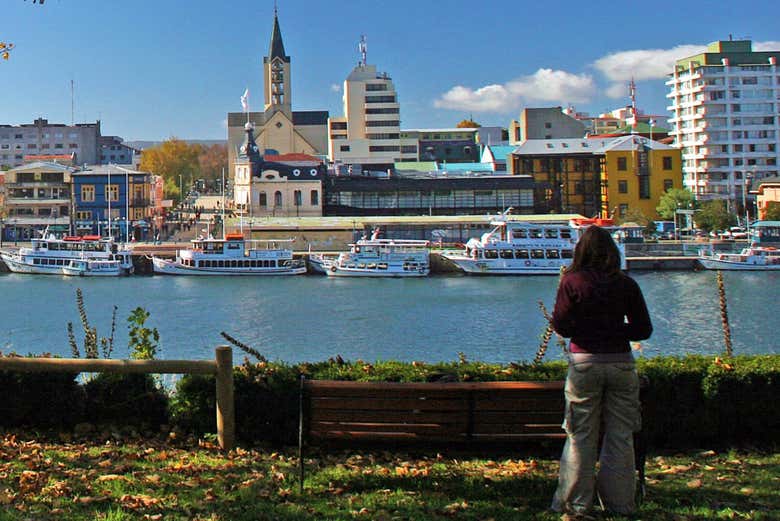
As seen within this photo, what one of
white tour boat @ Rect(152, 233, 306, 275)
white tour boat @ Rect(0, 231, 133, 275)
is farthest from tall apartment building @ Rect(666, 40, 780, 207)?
white tour boat @ Rect(0, 231, 133, 275)

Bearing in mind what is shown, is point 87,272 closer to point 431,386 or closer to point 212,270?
point 212,270

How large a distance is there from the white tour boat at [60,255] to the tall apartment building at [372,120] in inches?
1290

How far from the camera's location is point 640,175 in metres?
60.9

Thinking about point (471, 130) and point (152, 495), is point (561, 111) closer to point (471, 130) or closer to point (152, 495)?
point (471, 130)

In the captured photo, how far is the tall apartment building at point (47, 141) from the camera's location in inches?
3450

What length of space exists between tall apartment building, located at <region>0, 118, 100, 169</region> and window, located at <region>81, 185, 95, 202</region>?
2723 centimetres

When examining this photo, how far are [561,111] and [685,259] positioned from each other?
33.7 meters

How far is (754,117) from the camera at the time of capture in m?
63.2

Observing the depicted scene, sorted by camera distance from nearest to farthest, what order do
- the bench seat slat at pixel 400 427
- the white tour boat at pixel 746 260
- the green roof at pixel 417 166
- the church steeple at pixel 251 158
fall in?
the bench seat slat at pixel 400 427
the white tour boat at pixel 746 260
the church steeple at pixel 251 158
the green roof at pixel 417 166

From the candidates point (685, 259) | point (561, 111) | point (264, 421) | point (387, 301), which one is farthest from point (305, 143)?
point (264, 421)

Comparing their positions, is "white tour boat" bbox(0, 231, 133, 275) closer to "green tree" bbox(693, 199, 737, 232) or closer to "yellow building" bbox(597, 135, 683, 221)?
"yellow building" bbox(597, 135, 683, 221)

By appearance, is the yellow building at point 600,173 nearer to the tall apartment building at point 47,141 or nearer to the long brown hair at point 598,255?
the tall apartment building at point 47,141

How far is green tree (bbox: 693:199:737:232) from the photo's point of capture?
55528mm

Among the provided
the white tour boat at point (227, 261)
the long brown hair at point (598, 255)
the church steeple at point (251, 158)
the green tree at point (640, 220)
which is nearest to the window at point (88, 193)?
the church steeple at point (251, 158)
